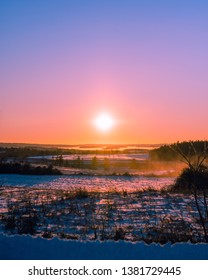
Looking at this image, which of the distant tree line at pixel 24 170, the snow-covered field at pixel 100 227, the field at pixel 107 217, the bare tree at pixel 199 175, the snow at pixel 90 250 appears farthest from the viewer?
the distant tree line at pixel 24 170

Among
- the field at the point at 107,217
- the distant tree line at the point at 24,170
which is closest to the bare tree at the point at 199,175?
the field at the point at 107,217

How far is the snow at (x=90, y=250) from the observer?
4285mm

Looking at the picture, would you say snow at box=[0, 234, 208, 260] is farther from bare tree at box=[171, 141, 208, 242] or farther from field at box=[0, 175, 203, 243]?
field at box=[0, 175, 203, 243]

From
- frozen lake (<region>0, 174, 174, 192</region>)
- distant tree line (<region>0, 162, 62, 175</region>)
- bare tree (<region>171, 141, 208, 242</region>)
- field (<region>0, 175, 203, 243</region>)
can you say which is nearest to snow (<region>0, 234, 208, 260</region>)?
bare tree (<region>171, 141, 208, 242</region>)

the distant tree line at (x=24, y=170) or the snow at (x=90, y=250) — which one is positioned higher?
the distant tree line at (x=24, y=170)

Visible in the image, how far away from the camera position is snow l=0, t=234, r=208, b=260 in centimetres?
429

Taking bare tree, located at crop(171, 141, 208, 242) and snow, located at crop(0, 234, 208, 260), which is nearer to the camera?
snow, located at crop(0, 234, 208, 260)

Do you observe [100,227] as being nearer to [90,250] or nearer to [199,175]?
[90,250]

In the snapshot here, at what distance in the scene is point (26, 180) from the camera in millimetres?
22016

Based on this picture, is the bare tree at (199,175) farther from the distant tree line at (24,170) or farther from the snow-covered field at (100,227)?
the distant tree line at (24,170)

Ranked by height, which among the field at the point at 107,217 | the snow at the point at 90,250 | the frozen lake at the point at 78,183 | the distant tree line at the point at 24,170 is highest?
the distant tree line at the point at 24,170

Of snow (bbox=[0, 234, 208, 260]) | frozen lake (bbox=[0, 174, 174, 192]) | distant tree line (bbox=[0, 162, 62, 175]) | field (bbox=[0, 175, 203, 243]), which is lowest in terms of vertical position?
snow (bbox=[0, 234, 208, 260])

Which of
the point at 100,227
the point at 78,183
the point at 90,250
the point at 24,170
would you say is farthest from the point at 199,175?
the point at 24,170
